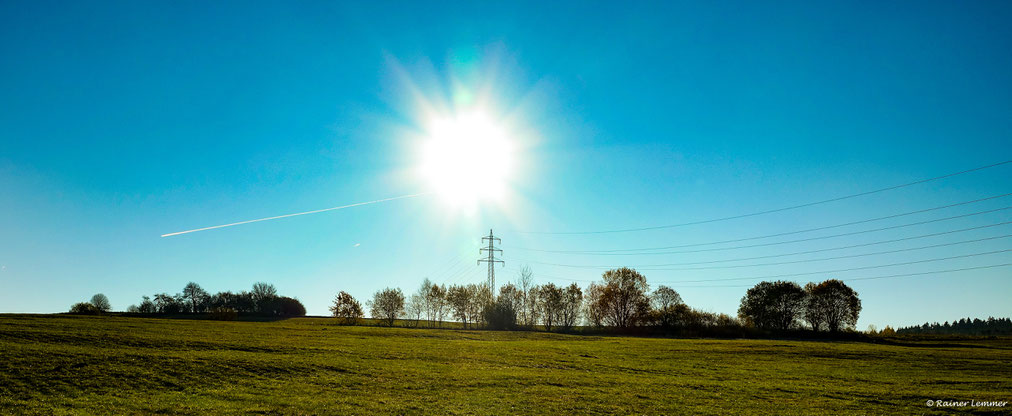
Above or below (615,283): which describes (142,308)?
below

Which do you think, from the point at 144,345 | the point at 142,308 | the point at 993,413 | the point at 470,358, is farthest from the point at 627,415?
the point at 142,308

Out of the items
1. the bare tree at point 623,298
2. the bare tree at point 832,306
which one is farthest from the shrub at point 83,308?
the bare tree at point 832,306

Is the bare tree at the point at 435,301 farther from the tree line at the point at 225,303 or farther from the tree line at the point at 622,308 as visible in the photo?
the tree line at the point at 225,303

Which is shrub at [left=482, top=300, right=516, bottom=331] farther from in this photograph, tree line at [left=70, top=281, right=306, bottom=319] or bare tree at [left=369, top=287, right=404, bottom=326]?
tree line at [left=70, top=281, right=306, bottom=319]

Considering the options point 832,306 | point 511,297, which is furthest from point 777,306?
point 511,297

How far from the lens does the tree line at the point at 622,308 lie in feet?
403

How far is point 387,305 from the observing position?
140500 millimetres

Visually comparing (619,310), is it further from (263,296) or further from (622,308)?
(263,296)

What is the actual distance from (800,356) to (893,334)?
77858 mm

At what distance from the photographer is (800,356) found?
58.5m

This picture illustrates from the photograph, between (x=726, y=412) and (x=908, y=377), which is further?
(x=908, y=377)

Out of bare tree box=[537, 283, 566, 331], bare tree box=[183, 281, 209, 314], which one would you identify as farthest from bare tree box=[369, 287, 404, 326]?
bare tree box=[183, 281, 209, 314]

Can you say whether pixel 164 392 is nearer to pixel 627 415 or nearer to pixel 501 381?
pixel 501 381

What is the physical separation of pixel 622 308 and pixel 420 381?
346ft
